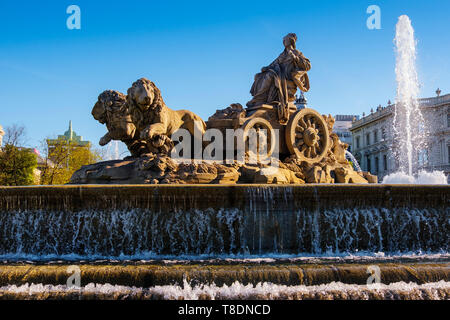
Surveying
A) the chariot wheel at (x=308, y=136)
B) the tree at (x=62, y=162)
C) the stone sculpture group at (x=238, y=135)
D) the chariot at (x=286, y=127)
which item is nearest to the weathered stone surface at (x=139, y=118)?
the stone sculpture group at (x=238, y=135)

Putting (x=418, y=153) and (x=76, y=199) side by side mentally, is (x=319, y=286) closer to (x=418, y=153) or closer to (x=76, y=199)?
(x=76, y=199)

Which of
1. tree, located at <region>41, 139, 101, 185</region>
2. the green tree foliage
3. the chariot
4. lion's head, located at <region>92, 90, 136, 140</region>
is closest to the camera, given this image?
lion's head, located at <region>92, 90, 136, 140</region>

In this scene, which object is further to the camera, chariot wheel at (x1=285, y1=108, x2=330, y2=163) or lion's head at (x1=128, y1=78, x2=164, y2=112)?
chariot wheel at (x1=285, y1=108, x2=330, y2=163)

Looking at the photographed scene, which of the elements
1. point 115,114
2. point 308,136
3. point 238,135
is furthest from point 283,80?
point 115,114

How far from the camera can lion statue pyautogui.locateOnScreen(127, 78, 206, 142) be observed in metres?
8.67

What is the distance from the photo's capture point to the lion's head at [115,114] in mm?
8930

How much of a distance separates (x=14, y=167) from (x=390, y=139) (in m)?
44.6

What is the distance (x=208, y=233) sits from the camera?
6.55m

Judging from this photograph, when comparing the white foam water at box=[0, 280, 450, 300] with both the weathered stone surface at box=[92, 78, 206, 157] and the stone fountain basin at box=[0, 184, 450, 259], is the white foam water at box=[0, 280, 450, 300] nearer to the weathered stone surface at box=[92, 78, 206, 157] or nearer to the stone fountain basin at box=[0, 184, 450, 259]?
the stone fountain basin at box=[0, 184, 450, 259]

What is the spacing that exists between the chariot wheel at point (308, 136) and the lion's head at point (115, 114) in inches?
168

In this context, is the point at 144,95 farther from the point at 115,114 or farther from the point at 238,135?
the point at 238,135

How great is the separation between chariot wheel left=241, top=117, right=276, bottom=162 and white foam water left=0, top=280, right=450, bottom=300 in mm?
5355

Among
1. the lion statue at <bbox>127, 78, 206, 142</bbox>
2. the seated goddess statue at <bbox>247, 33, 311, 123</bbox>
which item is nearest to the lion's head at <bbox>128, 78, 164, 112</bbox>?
the lion statue at <bbox>127, 78, 206, 142</bbox>

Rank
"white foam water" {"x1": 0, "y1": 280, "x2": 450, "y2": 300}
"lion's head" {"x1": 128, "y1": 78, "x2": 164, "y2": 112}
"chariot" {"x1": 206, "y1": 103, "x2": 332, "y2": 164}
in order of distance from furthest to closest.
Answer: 1. "chariot" {"x1": 206, "y1": 103, "x2": 332, "y2": 164}
2. "lion's head" {"x1": 128, "y1": 78, "x2": 164, "y2": 112}
3. "white foam water" {"x1": 0, "y1": 280, "x2": 450, "y2": 300}
